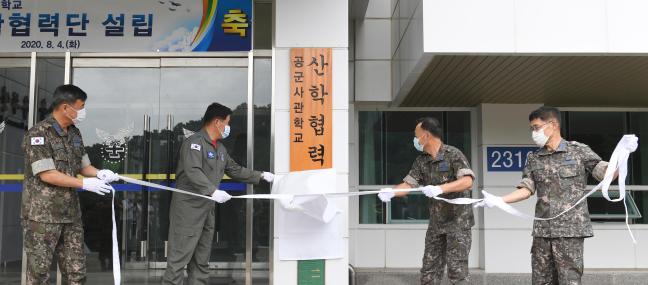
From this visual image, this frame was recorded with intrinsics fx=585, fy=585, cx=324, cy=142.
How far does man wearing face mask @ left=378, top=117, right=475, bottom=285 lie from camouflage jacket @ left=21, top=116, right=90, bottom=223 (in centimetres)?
234

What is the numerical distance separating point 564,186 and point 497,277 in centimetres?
372

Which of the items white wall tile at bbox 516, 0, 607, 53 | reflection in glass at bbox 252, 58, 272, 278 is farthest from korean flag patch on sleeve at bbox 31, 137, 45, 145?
white wall tile at bbox 516, 0, 607, 53

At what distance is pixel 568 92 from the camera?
7.37m

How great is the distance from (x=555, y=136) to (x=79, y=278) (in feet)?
11.8

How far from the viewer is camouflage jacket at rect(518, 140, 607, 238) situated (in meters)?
4.10

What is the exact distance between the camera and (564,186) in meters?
4.17

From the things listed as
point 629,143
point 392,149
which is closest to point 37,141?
point 629,143

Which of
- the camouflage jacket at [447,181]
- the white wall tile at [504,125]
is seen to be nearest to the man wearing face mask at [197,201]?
the camouflage jacket at [447,181]

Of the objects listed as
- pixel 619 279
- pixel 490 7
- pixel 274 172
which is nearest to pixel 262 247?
pixel 274 172

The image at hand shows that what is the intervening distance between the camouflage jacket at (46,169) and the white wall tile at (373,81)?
175 inches

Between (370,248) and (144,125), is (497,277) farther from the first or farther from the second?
(144,125)

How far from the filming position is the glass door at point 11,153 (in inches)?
227

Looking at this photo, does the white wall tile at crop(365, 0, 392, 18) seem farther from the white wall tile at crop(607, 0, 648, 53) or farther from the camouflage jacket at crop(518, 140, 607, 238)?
the camouflage jacket at crop(518, 140, 607, 238)

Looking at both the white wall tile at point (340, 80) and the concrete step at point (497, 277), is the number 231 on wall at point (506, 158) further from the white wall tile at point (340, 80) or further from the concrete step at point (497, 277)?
the white wall tile at point (340, 80)
